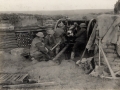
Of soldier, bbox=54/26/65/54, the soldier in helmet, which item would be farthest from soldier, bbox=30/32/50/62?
the soldier in helmet

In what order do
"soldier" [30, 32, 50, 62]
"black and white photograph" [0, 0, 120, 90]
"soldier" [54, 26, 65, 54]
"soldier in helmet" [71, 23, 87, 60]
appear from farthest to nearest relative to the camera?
"soldier" [54, 26, 65, 54] → "soldier in helmet" [71, 23, 87, 60] → "soldier" [30, 32, 50, 62] → "black and white photograph" [0, 0, 120, 90]

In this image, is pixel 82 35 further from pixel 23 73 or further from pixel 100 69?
pixel 23 73

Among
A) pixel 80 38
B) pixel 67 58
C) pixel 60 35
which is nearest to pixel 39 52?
pixel 67 58

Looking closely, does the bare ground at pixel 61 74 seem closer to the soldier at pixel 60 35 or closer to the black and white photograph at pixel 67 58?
the black and white photograph at pixel 67 58

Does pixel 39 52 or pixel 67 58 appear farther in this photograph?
pixel 67 58

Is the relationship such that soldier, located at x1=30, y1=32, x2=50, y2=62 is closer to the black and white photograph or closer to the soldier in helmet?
the black and white photograph

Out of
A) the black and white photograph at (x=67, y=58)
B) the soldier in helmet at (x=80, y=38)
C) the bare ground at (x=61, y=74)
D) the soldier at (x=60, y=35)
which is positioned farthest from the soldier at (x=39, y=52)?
the soldier in helmet at (x=80, y=38)

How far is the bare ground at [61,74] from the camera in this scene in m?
4.80

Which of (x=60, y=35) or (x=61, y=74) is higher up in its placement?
(x=60, y=35)

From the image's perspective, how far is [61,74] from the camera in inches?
223

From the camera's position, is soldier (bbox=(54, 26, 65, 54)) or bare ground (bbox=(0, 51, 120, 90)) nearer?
bare ground (bbox=(0, 51, 120, 90))

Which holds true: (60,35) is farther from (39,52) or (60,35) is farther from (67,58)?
(39,52)

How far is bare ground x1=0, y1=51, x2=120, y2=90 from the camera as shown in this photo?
480 cm

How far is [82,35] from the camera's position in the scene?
7422 mm
